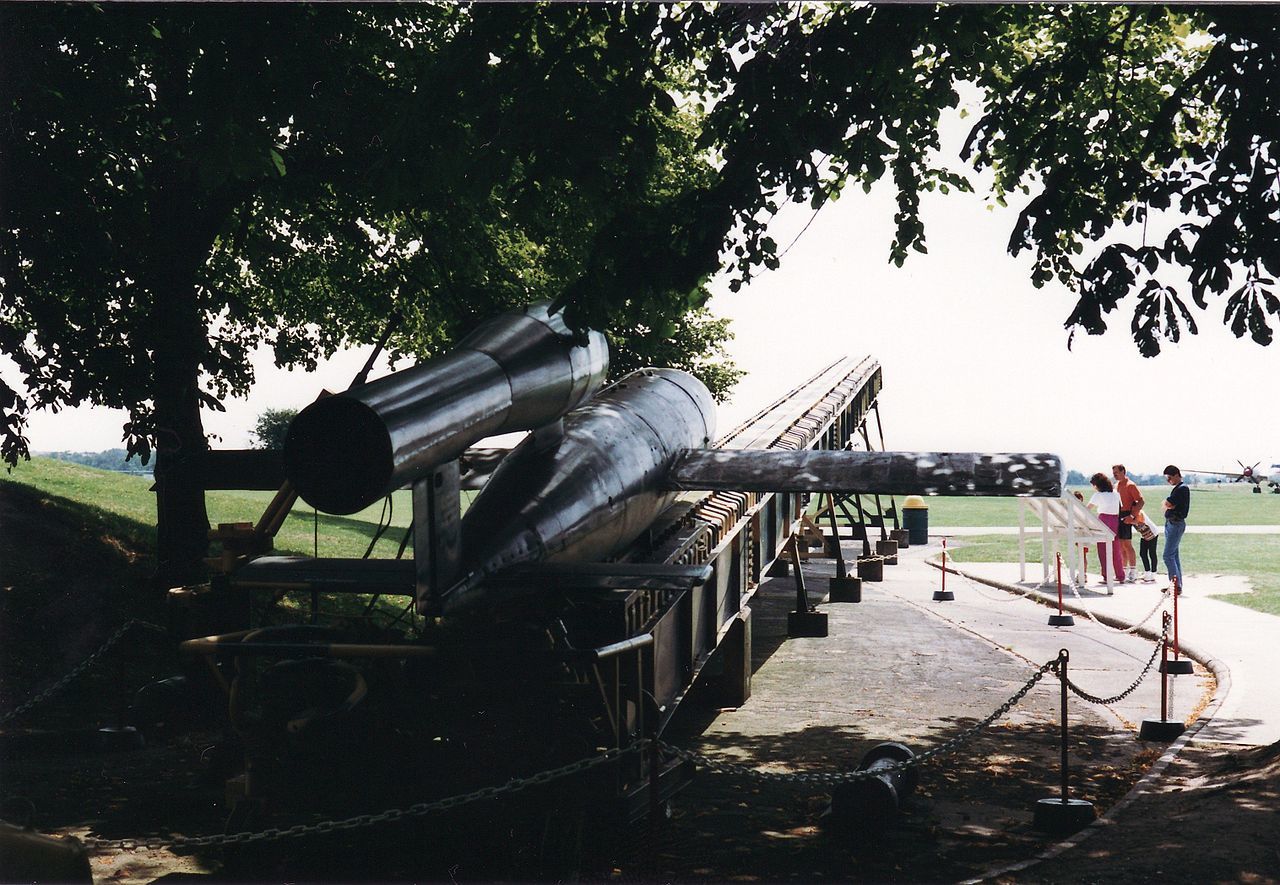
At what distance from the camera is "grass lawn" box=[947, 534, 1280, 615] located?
18891 millimetres

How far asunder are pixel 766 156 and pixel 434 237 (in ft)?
24.2

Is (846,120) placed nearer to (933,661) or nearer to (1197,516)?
(933,661)

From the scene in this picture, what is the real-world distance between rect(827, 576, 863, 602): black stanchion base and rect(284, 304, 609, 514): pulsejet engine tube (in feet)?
34.8

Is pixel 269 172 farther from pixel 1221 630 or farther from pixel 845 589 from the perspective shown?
pixel 1221 630

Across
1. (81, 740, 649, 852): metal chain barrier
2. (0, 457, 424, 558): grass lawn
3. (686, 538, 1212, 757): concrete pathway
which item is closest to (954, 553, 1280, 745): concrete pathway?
(686, 538, 1212, 757): concrete pathway

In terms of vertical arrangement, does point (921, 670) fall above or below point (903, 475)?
below

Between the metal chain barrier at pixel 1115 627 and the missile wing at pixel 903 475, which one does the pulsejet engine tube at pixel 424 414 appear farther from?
the metal chain barrier at pixel 1115 627

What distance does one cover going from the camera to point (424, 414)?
600 centimetres

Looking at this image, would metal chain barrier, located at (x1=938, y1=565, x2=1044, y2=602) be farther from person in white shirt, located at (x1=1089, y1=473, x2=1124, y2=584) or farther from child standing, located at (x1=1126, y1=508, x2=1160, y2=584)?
child standing, located at (x1=1126, y1=508, x2=1160, y2=584)

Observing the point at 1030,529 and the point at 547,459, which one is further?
the point at 1030,529

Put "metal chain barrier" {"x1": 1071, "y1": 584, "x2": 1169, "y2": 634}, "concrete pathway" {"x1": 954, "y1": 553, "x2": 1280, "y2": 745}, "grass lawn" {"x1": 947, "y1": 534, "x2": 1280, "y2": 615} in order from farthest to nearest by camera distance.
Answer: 1. "grass lawn" {"x1": 947, "y1": 534, "x2": 1280, "y2": 615}
2. "metal chain barrier" {"x1": 1071, "y1": 584, "x2": 1169, "y2": 634}
3. "concrete pathway" {"x1": 954, "y1": 553, "x2": 1280, "y2": 745}

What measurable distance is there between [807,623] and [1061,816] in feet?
26.2

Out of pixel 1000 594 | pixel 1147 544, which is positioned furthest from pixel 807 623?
pixel 1147 544

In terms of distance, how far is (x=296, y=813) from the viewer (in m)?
6.95
